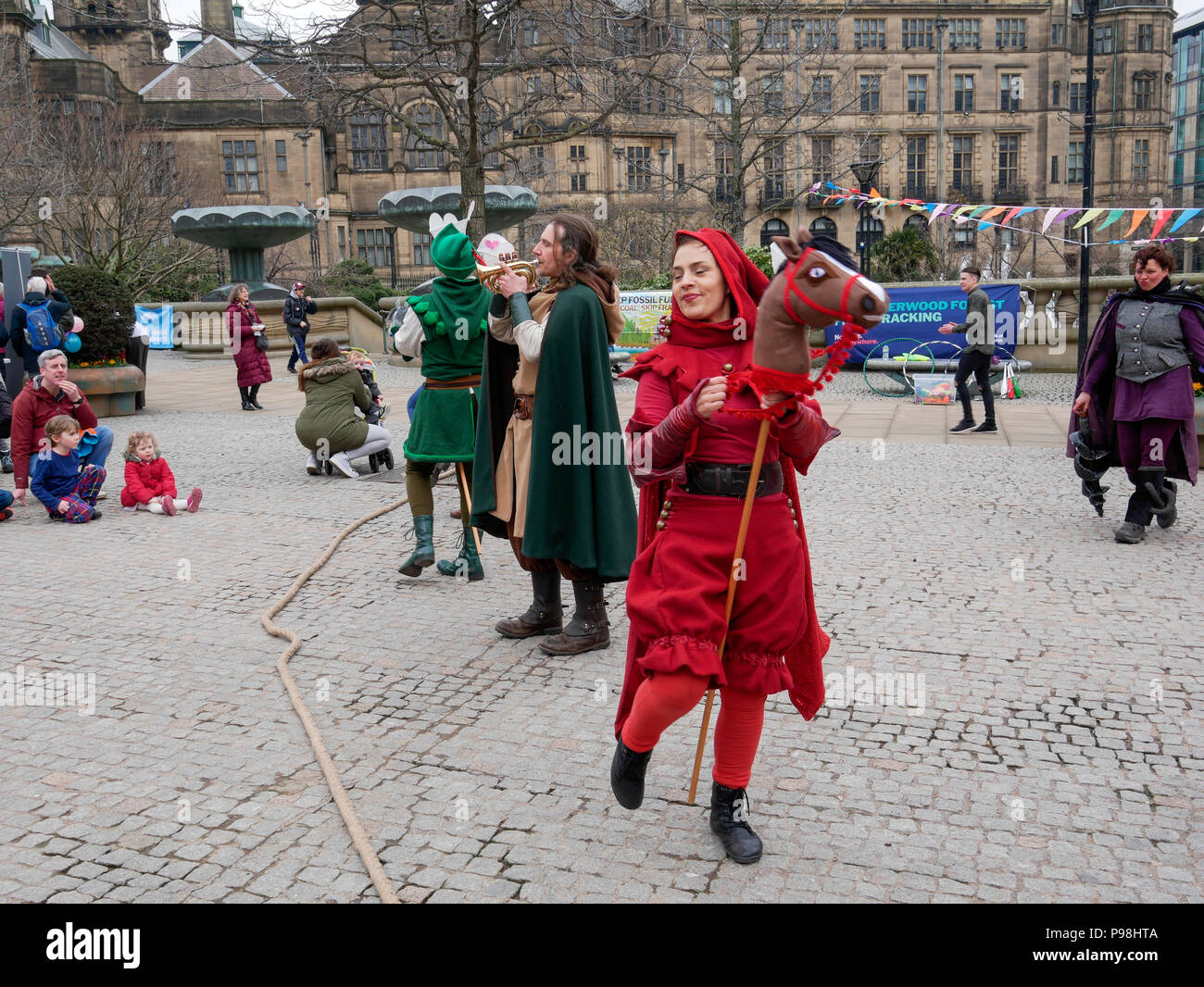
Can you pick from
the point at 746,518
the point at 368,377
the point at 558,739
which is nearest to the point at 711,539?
the point at 746,518

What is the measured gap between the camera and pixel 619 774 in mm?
3568

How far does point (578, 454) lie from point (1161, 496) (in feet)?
15.2

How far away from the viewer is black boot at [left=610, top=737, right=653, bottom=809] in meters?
3.54

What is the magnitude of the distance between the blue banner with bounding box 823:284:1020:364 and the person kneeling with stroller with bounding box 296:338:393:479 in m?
A: 10.2

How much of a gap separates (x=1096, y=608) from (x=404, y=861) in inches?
168

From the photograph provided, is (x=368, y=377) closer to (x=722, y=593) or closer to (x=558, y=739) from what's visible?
(x=558, y=739)

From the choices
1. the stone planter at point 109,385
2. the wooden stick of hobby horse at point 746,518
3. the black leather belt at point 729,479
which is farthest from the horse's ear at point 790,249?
the stone planter at point 109,385

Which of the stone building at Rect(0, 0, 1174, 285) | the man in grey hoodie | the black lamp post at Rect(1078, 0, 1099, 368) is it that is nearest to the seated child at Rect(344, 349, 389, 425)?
the man in grey hoodie

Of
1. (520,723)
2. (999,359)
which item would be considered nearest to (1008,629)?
(520,723)

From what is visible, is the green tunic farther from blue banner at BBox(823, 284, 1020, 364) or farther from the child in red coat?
blue banner at BBox(823, 284, 1020, 364)

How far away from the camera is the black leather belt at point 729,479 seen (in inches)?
135

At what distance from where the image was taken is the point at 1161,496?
25.7 feet

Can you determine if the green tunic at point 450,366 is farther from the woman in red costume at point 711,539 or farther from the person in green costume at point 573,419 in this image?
the woman in red costume at point 711,539
